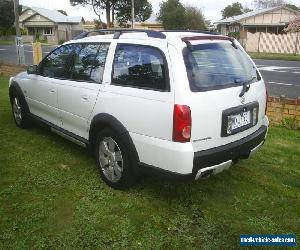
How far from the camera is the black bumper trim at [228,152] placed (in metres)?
3.42

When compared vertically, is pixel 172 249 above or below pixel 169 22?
below

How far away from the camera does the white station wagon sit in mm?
3377

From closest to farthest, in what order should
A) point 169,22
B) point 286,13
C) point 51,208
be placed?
1. point 51,208
2. point 286,13
3. point 169,22

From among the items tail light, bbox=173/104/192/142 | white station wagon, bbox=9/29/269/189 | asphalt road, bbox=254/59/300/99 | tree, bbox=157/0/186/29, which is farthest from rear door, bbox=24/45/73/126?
tree, bbox=157/0/186/29

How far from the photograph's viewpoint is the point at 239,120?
3.73 metres

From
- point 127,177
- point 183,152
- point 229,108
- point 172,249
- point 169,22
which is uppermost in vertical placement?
point 169,22

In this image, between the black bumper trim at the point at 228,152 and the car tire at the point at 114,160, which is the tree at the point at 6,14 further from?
the black bumper trim at the point at 228,152

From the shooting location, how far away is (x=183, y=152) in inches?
131

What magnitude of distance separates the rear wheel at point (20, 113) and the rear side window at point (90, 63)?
72.9 inches

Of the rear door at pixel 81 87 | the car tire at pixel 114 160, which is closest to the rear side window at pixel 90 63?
the rear door at pixel 81 87

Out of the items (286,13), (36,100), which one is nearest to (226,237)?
(36,100)

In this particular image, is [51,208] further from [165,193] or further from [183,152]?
[183,152]

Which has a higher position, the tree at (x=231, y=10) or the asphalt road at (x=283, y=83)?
the tree at (x=231, y=10)

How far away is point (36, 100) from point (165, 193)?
108 inches
